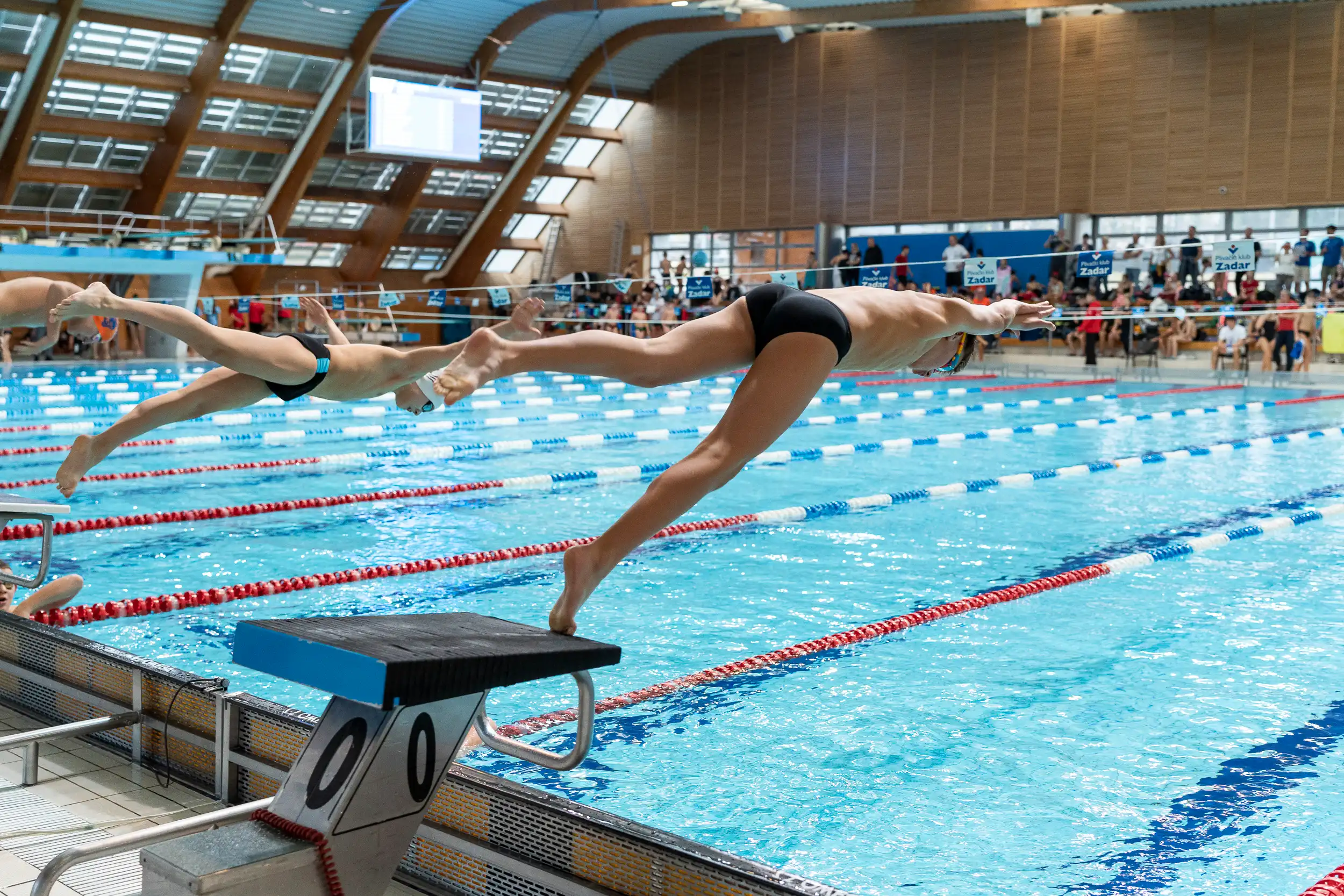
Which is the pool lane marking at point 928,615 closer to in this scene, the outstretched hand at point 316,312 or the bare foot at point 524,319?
the bare foot at point 524,319

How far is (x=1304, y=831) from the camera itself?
9.87 ft

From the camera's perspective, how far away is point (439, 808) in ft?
8.75

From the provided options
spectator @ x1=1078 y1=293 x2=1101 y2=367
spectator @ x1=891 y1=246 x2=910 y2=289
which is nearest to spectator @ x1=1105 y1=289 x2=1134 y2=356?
spectator @ x1=1078 y1=293 x2=1101 y2=367

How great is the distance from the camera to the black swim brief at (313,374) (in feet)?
13.1

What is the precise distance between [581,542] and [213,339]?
2.78 m

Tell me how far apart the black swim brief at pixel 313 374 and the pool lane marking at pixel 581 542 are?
974 mm

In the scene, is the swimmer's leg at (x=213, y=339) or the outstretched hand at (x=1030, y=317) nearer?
the swimmer's leg at (x=213, y=339)

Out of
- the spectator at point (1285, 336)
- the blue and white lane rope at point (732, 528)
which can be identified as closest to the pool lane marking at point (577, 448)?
the blue and white lane rope at point (732, 528)

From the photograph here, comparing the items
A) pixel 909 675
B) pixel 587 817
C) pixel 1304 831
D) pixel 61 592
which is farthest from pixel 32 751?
pixel 1304 831

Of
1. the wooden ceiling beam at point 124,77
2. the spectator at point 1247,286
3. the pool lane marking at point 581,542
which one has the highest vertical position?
the wooden ceiling beam at point 124,77

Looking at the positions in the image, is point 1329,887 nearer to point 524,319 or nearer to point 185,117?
point 524,319

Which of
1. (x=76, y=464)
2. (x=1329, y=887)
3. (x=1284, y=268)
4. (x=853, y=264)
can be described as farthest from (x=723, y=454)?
(x=1284, y=268)

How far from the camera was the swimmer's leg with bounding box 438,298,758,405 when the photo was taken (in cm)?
271

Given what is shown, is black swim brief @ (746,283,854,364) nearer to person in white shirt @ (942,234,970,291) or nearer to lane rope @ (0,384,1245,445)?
lane rope @ (0,384,1245,445)
